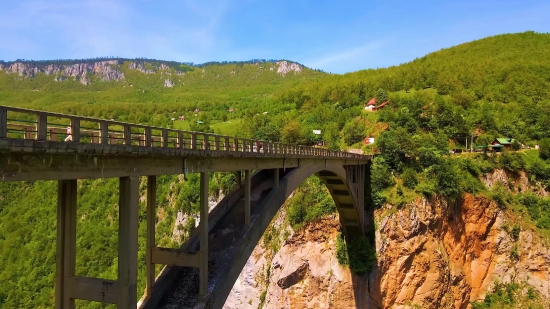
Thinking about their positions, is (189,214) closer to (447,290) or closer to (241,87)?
(447,290)

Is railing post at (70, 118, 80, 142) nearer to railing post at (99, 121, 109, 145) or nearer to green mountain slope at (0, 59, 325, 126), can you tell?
railing post at (99, 121, 109, 145)

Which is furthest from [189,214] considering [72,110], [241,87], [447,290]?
[241,87]

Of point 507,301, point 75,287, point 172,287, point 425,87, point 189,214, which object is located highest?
point 425,87

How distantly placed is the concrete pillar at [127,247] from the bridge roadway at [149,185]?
0.02 m

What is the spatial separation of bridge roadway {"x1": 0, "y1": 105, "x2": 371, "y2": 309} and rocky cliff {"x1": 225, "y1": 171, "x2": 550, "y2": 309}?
61.9 ft

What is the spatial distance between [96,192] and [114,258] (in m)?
15.9

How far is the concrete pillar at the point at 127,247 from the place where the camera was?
879 cm

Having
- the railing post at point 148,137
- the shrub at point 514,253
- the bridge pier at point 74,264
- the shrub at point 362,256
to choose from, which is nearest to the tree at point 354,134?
the shrub at point 362,256

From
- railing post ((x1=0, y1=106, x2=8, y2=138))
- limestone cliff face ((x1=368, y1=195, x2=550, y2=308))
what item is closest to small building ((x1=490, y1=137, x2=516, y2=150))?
limestone cliff face ((x1=368, y1=195, x2=550, y2=308))

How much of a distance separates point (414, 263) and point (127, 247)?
32.9m

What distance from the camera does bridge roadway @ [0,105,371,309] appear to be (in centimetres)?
740

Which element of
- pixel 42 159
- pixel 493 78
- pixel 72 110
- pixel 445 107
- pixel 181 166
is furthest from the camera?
pixel 72 110

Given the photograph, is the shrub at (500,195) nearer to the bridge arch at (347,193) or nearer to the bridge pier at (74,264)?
the bridge arch at (347,193)

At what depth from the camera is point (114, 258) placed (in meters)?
46.2
